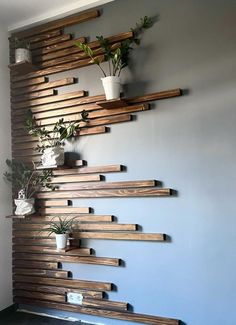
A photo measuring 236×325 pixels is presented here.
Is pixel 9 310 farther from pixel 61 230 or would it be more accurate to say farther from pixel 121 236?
pixel 121 236

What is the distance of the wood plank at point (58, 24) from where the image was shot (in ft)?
8.44

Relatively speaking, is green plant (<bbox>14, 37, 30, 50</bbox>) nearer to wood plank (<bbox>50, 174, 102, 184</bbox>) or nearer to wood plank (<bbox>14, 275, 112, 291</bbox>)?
wood plank (<bbox>50, 174, 102, 184</bbox>)

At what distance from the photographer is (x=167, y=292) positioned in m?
2.19

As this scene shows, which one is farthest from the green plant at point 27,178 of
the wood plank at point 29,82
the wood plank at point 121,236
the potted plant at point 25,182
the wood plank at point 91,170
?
the wood plank at point 29,82

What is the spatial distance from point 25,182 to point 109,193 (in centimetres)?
84

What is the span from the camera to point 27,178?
9.05 feet

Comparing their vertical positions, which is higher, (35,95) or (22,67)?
(22,67)

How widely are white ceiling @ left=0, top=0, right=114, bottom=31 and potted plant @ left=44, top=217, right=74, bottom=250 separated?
184cm

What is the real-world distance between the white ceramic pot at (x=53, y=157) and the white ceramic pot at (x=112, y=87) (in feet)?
2.03

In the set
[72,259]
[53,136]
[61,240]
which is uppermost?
[53,136]

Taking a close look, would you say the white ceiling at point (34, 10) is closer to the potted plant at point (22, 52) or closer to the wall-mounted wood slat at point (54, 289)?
the potted plant at point (22, 52)

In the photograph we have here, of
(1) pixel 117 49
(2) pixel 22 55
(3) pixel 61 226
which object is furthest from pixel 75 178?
(2) pixel 22 55

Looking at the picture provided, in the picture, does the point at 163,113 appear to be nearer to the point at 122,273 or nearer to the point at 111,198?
the point at 111,198

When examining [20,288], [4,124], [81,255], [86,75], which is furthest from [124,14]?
[20,288]
